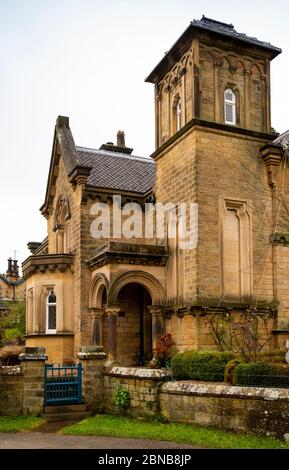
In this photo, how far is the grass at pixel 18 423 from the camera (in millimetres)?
14466

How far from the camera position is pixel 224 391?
12633mm

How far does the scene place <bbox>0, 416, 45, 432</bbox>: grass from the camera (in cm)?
1447

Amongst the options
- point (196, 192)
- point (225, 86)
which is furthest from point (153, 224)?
point (225, 86)

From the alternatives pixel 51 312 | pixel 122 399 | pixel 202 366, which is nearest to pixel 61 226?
pixel 51 312

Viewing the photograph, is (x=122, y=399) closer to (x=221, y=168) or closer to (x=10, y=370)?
(x=10, y=370)

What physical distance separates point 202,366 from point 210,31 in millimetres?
13526

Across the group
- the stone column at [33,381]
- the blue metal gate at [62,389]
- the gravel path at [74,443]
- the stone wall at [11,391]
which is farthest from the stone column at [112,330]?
the gravel path at [74,443]

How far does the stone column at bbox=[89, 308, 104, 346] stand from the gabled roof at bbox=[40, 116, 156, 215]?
5679mm

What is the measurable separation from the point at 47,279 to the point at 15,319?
1335cm

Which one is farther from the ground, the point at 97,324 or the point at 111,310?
the point at 111,310

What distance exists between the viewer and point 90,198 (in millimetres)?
26062

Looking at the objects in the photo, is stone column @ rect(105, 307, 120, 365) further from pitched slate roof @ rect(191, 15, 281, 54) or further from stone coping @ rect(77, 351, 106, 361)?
pitched slate roof @ rect(191, 15, 281, 54)
